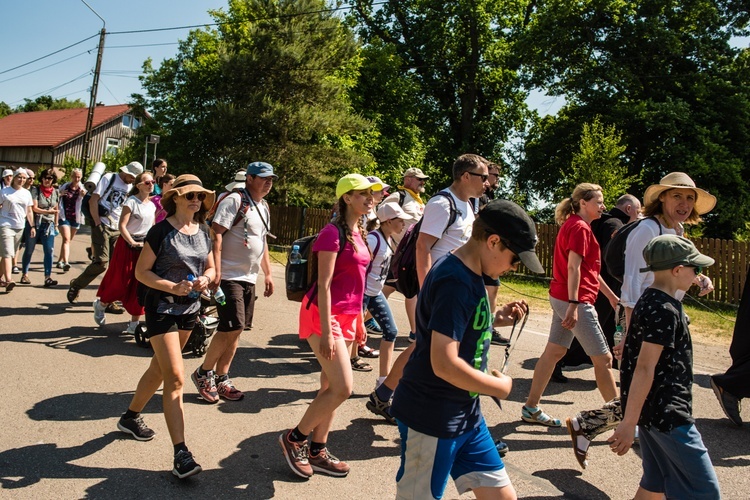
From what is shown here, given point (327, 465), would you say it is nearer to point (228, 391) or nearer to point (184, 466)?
point (184, 466)

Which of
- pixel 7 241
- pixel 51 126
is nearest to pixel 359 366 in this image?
pixel 7 241

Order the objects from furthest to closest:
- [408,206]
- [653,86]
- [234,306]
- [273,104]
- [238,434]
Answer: [653,86], [273,104], [408,206], [234,306], [238,434]

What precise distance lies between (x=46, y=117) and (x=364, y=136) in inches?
1760

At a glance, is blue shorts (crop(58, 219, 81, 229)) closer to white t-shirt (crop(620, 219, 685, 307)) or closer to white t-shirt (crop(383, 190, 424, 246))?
white t-shirt (crop(383, 190, 424, 246))

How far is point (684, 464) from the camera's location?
299 cm

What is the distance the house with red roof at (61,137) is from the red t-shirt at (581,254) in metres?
54.6

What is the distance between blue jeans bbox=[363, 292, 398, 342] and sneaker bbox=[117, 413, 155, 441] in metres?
2.13

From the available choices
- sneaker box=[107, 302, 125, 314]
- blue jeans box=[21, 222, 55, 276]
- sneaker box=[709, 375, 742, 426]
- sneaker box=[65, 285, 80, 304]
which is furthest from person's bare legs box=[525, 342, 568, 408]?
blue jeans box=[21, 222, 55, 276]

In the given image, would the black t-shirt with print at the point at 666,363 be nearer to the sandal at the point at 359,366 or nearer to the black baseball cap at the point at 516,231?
the black baseball cap at the point at 516,231

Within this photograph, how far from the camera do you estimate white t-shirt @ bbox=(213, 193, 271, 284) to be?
5422 millimetres

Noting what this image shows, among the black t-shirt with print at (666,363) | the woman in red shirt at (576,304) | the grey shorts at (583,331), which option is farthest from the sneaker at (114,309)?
the black t-shirt with print at (666,363)

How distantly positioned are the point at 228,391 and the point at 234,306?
2.38ft

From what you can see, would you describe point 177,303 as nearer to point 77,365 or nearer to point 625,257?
point 77,365

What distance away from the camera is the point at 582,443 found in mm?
4262
